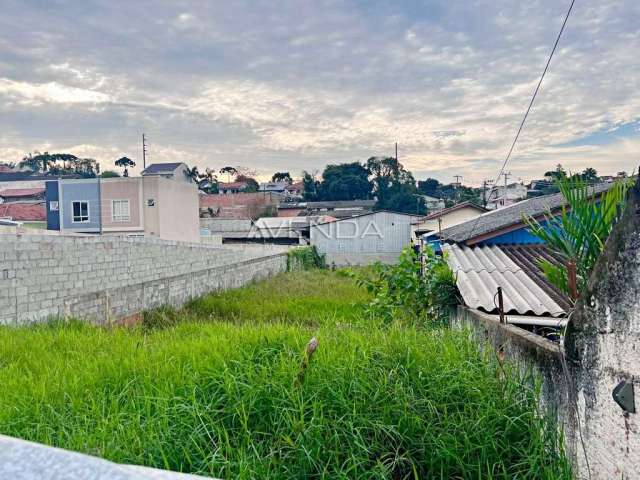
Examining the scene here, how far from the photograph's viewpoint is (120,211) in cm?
2753

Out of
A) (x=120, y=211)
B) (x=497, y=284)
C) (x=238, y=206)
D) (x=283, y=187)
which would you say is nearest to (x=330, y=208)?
(x=238, y=206)

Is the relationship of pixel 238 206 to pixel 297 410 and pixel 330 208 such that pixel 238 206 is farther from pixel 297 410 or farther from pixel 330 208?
pixel 297 410

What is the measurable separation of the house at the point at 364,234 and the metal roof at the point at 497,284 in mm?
18221

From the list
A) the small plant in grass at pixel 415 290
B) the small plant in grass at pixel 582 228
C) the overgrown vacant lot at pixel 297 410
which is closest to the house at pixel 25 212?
the small plant in grass at pixel 415 290

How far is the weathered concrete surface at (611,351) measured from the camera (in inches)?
65.1

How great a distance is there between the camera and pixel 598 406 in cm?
181

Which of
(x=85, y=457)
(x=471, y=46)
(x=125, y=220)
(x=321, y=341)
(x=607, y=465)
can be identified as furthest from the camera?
(x=125, y=220)

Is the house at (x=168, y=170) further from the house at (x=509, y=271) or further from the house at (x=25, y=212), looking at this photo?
the house at (x=509, y=271)

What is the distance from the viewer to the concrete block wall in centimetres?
679

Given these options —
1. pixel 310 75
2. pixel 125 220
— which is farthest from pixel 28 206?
pixel 310 75

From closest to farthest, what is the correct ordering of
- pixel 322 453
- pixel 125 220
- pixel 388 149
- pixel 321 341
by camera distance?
pixel 322 453
pixel 321 341
pixel 125 220
pixel 388 149

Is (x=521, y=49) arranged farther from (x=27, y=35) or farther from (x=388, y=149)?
(x=388, y=149)

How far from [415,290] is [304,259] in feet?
57.6

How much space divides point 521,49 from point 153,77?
11393 millimetres
